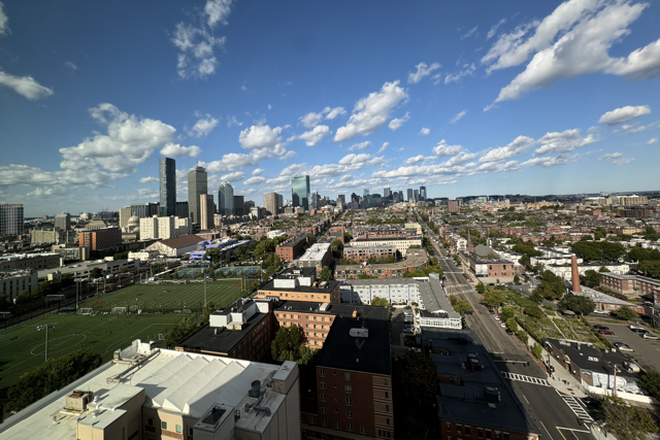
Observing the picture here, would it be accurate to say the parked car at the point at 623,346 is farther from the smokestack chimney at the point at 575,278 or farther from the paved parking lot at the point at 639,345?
the smokestack chimney at the point at 575,278

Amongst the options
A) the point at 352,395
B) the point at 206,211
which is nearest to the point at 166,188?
the point at 206,211

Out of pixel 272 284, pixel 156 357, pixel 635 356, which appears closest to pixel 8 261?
pixel 272 284

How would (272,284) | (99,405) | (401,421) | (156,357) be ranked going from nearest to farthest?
1. (99,405)
2. (156,357)
3. (401,421)
4. (272,284)

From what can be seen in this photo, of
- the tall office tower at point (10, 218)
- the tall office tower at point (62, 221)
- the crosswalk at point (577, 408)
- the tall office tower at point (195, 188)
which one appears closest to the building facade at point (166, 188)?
the tall office tower at point (195, 188)

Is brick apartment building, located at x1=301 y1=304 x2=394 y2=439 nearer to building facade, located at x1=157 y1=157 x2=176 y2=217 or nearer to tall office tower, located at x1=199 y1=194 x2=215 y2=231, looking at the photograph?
tall office tower, located at x1=199 y1=194 x2=215 y2=231

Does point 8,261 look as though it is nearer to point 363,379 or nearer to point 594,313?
point 363,379

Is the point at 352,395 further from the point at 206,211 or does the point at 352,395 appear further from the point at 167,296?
the point at 206,211
